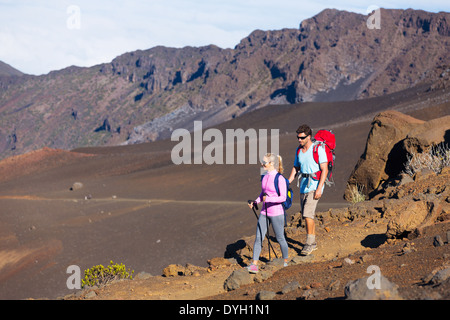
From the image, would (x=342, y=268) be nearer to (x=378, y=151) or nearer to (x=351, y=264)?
(x=351, y=264)

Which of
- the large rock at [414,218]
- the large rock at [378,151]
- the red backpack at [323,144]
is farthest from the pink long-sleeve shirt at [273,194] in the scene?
the large rock at [378,151]

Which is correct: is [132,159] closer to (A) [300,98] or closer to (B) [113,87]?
(A) [300,98]

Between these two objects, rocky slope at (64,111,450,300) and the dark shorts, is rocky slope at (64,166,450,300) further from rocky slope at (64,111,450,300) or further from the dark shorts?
the dark shorts

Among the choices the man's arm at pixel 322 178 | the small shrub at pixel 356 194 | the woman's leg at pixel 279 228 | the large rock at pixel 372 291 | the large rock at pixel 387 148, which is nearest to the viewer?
the large rock at pixel 372 291

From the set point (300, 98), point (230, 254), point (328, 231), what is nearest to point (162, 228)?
point (230, 254)

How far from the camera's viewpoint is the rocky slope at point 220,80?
308 feet

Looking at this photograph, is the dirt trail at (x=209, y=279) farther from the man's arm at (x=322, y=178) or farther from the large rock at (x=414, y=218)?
the man's arm at (x=322, y=178)

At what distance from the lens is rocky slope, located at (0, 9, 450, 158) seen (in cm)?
9381

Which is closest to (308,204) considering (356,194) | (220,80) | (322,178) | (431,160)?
(322,178)

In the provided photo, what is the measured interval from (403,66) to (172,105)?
200 feet

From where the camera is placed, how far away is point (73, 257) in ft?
45.2

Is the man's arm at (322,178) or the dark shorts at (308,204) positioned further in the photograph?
the dark shorts at (308,204)

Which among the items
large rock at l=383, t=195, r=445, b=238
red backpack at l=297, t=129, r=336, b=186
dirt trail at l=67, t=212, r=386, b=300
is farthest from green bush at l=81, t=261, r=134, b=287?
large rock at l=383, t=195, r=445, b=238

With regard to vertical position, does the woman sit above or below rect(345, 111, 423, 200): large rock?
below
